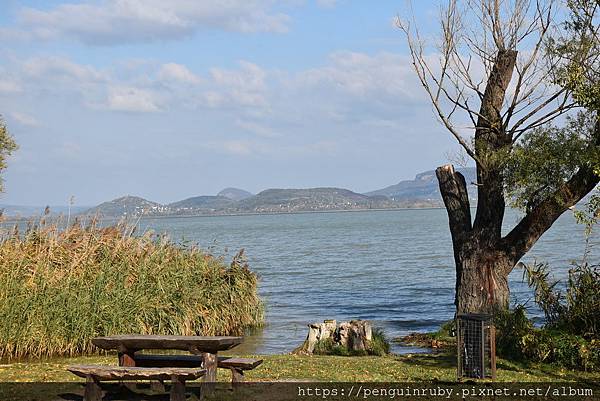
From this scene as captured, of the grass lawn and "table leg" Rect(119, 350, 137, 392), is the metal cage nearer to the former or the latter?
the grass lawn

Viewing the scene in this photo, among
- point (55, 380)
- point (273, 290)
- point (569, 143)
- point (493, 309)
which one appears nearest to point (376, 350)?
point (493, 309)

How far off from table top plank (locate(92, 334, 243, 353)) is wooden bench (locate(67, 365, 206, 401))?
400mm

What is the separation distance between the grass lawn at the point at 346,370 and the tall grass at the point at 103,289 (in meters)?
0.70

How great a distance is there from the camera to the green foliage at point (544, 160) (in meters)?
13.8

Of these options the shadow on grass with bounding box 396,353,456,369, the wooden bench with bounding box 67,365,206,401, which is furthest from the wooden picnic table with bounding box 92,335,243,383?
the shadow on grass with bounding box 396,353,456,369

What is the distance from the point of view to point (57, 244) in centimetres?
1545

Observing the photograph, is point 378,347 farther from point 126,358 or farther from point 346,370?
point 126,358

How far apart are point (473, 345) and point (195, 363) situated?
151 inches

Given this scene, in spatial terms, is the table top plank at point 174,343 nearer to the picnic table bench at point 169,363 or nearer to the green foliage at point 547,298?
the picnic table bench at point 169,363

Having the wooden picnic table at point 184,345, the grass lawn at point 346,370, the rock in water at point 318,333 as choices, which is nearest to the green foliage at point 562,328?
the grass lawn at point 346,370

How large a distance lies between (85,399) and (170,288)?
294 inches

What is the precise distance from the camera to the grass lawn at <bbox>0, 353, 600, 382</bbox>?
10664mm

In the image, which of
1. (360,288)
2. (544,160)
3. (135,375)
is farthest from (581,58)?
(360,288)

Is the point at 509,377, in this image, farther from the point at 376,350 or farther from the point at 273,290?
the point at 273,290
